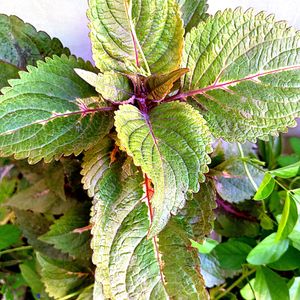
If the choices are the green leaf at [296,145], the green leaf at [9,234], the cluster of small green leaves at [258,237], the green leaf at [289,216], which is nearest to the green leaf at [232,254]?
the cluster of small green leaves at [258,237]

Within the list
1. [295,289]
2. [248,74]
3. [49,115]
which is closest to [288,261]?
[295,289]

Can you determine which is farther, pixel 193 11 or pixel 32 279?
pixel 32 279

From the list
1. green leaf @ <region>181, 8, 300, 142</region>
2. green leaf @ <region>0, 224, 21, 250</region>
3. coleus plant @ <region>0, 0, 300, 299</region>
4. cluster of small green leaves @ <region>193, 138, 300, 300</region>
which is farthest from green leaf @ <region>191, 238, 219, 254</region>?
green leaf @ <region>0, 224, 21, 250</region>

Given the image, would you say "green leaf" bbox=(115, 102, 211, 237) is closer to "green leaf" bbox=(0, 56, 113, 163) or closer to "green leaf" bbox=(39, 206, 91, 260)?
"green leaf" bbox=(0, 56, 113, 163)

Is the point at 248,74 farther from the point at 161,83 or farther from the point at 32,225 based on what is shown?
the point at 32,225

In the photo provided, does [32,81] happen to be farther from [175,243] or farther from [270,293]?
[270,293]

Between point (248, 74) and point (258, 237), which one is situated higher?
point (248, 74)

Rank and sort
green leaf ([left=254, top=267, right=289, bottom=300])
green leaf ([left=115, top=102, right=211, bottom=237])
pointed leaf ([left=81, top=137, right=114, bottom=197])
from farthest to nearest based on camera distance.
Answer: green leaf ([left=254, top=267, right=289, bottom=300]) < pointed leaf ([left=81, top=137, right=114, bottom=197]) < green leaf ([left=115, top=102, right=211, bottom=237])

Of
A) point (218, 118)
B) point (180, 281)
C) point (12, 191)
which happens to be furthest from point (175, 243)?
point (12, 191)
